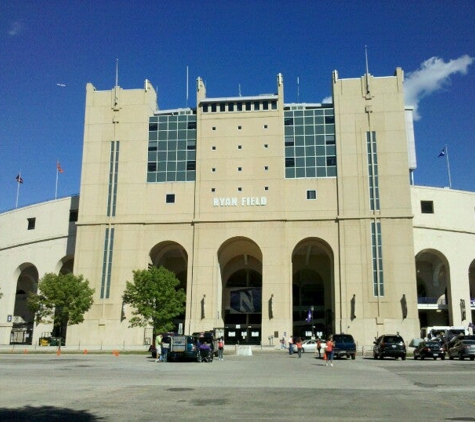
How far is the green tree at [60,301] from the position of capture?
5453 centimetres

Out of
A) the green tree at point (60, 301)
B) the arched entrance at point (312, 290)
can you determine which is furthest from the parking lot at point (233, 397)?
the arched entrance at point (312, 290)

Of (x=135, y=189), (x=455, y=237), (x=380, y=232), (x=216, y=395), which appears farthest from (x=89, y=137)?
(x=216, y=395)

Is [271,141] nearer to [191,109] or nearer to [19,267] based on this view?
[191,109]

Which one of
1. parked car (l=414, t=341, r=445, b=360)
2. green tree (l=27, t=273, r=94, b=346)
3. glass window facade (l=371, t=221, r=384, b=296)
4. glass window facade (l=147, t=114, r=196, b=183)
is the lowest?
parked car (l=414, t=341, r=445, b=360)

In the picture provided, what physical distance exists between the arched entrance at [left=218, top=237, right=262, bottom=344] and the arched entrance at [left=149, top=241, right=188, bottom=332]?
601 centimetres

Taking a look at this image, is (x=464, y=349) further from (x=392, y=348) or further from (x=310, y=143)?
(x=310, y=143)

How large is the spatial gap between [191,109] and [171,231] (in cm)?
1800

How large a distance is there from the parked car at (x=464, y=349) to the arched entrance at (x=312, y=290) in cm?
3174

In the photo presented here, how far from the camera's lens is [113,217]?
64.7m

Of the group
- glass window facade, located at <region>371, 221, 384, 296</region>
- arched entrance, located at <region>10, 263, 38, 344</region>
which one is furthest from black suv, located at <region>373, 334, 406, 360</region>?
arched entrance, located at <region>10, 263, 38, 344</region>

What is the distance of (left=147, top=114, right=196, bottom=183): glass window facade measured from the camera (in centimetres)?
6588

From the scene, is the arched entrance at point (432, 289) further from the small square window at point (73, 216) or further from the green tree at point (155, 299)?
the small square window at point (73, 216)

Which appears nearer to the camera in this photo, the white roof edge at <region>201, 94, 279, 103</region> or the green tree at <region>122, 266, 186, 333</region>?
the green tree at <region>122, 266, 186, 333</region>

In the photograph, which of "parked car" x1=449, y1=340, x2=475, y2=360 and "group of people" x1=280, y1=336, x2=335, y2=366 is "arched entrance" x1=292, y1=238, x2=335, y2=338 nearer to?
"group of people" x1=280, y1=336, x2=335, y2=366
